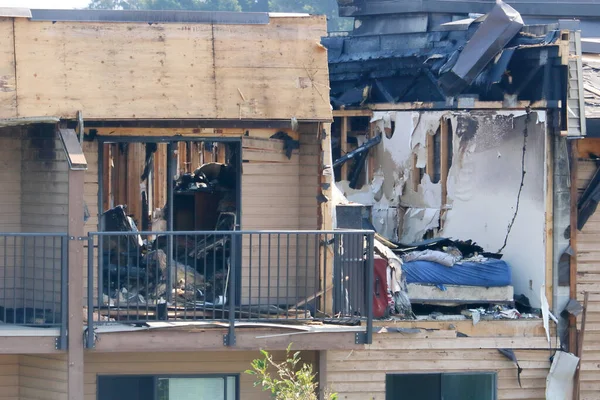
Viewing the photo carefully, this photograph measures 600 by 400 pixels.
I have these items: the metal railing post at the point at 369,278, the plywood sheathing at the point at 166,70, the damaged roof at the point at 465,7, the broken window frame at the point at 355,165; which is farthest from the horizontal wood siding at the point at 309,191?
the damaged roof at the point at 465,7

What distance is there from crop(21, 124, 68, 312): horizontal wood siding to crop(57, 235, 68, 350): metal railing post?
1.41ft

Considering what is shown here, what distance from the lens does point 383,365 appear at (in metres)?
13.1

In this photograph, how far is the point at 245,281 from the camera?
1215cm

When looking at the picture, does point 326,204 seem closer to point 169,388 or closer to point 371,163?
point 169,388

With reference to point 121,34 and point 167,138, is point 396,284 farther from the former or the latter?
point 121,34

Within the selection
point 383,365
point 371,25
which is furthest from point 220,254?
point 371,25

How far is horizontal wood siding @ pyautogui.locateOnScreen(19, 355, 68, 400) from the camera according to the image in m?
11.8

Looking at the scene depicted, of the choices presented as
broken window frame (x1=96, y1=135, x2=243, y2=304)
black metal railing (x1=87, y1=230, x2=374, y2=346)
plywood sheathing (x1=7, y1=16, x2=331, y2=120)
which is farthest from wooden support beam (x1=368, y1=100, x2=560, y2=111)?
broken window frame (x1=96, y1=135, x2=243, y2=304)

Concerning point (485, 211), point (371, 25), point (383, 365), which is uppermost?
point (371, 25)

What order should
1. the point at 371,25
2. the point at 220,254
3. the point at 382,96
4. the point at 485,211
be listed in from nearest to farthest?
the point at 220,254, the point at 485,211, the point at 382,96, the point at 371,25

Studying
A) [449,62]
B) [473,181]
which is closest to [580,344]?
[473,181]

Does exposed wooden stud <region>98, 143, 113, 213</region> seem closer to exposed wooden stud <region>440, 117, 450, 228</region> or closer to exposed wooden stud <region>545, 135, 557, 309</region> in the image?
exposed wooden stud <region>440, 117, 450, 228</region>

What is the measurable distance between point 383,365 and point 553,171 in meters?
3.06

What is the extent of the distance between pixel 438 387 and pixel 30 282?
16.1ft
